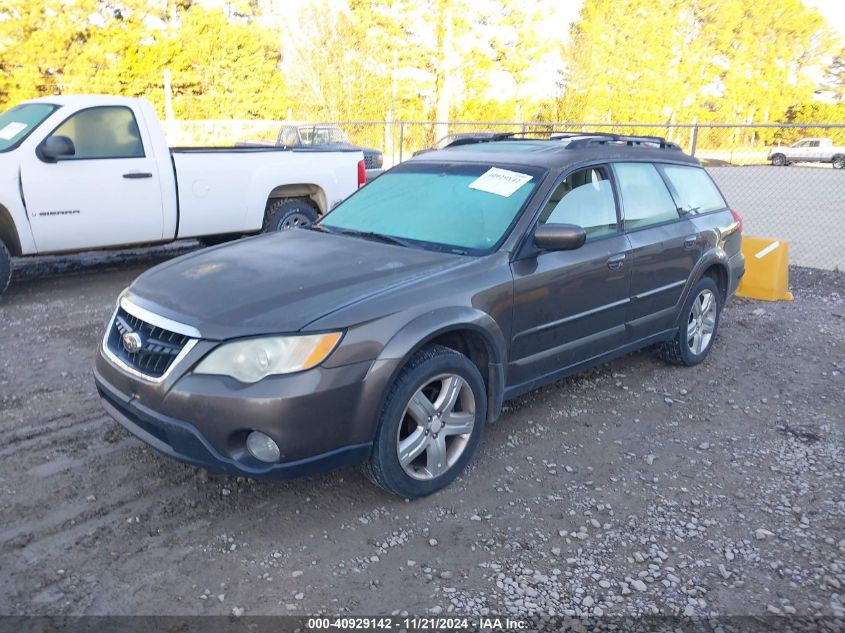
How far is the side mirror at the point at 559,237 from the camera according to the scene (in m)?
3.71

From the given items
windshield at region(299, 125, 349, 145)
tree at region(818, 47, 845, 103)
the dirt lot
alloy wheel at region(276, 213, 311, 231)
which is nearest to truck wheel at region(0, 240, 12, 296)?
the dirt lot

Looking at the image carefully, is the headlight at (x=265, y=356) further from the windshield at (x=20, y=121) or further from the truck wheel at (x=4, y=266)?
the windshield at (x=20, y=121)

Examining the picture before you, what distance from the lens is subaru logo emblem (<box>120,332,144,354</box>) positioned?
3.23 meters

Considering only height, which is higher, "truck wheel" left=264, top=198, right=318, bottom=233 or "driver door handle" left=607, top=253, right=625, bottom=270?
"driver door handle" left=607, top=253, right=625, bottom=270

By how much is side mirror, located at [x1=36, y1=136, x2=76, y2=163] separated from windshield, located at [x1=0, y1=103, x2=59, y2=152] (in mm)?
233

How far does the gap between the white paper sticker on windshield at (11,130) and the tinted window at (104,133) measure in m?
0.32

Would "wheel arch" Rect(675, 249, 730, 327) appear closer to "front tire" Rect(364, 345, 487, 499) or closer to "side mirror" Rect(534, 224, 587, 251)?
"side mirror" Rect(534, 224, 587, 251)

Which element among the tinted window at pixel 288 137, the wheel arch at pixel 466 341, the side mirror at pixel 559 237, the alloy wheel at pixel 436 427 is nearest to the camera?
the wheel arch at pixel 466 341

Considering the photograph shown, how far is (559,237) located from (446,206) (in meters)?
0.78

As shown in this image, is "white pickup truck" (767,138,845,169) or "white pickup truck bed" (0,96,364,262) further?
"white pickup truck" (767,138,845,169)

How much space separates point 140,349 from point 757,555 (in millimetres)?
2911

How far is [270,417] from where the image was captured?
2889 millimetres

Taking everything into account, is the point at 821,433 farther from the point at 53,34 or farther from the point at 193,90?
the point at 193,90

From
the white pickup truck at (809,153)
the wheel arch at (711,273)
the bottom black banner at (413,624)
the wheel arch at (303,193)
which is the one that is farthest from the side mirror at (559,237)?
the white pickup truck at (809,153)
